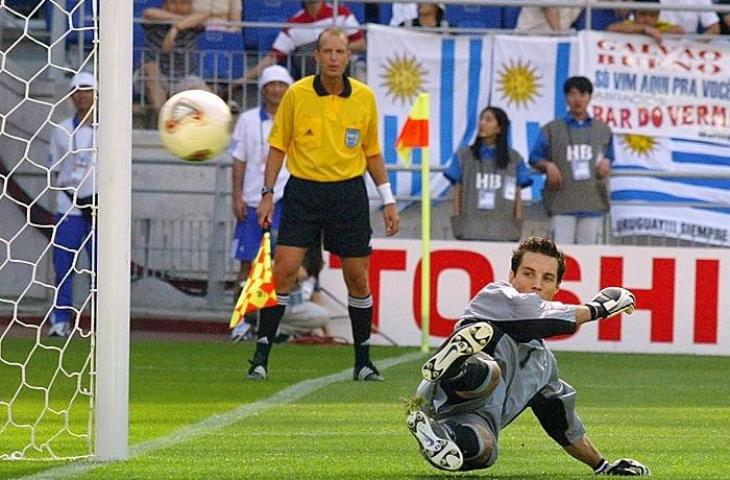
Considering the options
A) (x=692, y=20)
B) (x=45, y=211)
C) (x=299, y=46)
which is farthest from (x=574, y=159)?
(x=45, y=211)

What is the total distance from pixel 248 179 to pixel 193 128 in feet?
25.0

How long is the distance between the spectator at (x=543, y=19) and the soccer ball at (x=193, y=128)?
30.2 feet

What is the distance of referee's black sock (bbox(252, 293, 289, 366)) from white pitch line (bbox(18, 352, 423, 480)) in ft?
1.11

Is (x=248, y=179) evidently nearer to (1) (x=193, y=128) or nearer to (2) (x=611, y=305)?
(1) (x=193, y=128)

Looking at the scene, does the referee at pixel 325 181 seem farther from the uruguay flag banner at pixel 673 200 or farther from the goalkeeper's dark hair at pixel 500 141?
the uruguay flag banner at pixel 673 200

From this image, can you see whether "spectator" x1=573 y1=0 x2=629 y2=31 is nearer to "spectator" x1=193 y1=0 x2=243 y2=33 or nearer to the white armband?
"spectator" x1=193 y1=0 x2=243 y2=33

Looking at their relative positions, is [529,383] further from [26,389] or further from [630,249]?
[630,249]

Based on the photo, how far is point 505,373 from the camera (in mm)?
6562

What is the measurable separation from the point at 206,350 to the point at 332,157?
11.3 ft

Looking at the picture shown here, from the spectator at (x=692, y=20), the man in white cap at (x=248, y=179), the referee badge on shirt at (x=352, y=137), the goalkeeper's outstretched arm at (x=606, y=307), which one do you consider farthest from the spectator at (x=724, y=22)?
the goalkeeper's outstretched arm at (x=606, y=307)

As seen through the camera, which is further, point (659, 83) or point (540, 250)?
point (659, 83)

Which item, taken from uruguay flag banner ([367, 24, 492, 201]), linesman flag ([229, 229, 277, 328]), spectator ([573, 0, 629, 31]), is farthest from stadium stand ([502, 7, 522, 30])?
linesman flag ([229, 229, 277, 328])

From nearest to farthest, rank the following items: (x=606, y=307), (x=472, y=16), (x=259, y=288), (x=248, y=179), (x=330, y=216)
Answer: (x=606, y=307) < (x=330, y=216) < (x=259, y=288) < (x=248, y=179) < (x=472, y=16)

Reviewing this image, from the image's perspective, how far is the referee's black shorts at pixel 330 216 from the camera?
11.3 m
